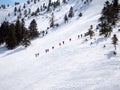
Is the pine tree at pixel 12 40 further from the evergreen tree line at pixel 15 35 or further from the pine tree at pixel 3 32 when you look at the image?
the pine tree at pixel 3 32

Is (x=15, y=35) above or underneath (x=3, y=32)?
underneath

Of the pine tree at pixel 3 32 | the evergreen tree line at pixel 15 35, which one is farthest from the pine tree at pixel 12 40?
the pine tree at pixel 3 32

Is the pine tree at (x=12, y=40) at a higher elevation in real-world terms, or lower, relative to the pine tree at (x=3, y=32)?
lower

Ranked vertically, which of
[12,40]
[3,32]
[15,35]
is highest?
[3,32]

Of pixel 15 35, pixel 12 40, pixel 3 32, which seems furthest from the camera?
pixel 3 32

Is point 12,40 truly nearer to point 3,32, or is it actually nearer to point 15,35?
point 15,35

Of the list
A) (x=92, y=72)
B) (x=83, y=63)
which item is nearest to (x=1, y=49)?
(x=83, y=63)

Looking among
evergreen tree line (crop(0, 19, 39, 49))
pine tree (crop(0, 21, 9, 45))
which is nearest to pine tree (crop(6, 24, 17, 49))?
evergreen tree line (crop(0, 19, 39, 49))

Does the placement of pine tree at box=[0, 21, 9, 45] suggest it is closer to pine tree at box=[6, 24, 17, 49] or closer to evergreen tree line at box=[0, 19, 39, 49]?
evergreen tree line at box=[0, 19, 39, 49]

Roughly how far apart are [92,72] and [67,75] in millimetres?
3453

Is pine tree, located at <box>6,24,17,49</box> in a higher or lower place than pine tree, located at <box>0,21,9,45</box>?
lower

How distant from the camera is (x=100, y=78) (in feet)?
65.7

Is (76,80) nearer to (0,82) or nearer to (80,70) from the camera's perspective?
(80,70)

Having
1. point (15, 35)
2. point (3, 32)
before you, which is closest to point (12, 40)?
point (15, 35)
